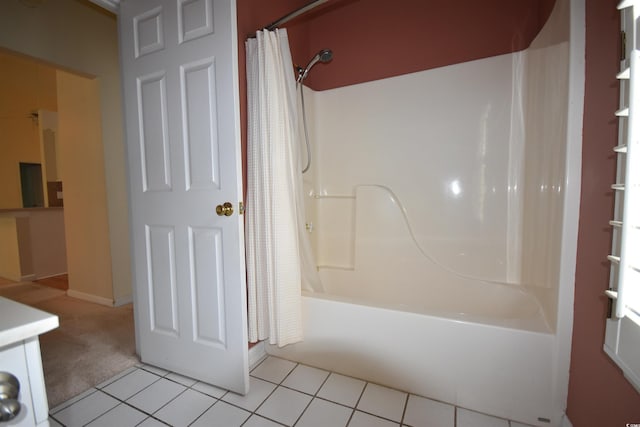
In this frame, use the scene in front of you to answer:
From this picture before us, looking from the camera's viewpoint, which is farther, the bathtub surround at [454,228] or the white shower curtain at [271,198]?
the white shower curtain at [271,198]

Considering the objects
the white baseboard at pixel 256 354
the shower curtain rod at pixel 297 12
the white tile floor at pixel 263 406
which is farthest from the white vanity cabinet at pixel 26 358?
the shower curtain rod at pixel 297 12

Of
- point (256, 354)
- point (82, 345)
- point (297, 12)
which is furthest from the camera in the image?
point (82, 345)

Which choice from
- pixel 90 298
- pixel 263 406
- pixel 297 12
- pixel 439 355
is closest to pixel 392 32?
pixel 297 12

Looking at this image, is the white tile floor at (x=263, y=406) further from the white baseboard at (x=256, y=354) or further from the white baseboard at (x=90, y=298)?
the white baseboard at (x=90, y=298)

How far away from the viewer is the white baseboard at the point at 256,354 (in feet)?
5.17

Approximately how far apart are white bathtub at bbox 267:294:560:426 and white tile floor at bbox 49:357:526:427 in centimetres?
6

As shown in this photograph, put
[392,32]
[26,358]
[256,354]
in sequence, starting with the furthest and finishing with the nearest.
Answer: [392,32]
[256,354]
[26,358]

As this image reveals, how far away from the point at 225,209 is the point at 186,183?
30cm

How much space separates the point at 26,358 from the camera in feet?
1.39

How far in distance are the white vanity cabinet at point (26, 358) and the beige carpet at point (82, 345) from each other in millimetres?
1331

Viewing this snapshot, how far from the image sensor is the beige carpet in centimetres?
144

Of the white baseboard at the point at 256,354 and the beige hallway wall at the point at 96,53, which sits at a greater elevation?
the beige hallway wall at the point at 96,53

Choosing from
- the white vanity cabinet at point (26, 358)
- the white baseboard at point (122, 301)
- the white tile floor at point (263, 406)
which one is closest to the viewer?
the white vanity cabinet at point (26, 358)

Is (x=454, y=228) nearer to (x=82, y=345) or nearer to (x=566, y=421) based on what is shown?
(x=566, y=421)
